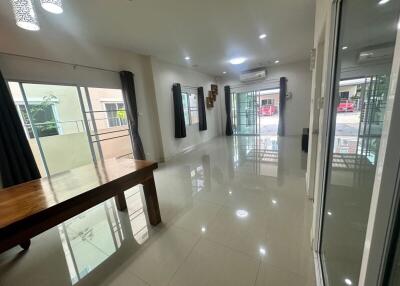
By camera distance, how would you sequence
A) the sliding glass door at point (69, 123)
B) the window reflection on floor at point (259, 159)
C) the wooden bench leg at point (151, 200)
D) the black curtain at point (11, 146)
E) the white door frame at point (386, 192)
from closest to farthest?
the white door frame at point (386, 192) → the wooden bench leg at point (151, 200) → the black curtain at point (11, 146) → the sliding glass door at point (69, 123) → the window reflection on floor at point (259, 159)

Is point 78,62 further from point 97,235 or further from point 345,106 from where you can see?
point 345,106

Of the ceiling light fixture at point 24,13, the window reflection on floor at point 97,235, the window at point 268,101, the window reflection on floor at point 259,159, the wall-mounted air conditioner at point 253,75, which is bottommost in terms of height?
the window reflection on floor at point 97,235

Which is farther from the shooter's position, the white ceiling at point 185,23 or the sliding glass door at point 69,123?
the sliding glass door at point 69,123

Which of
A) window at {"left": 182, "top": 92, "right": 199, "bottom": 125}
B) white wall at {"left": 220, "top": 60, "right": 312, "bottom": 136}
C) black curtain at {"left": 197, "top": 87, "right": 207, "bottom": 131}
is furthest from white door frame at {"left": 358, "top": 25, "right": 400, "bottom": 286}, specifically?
white wall at {"left": 220, "top": 60, "right": 312, "bottom": 136}

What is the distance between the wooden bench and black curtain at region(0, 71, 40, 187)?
890 millimetres

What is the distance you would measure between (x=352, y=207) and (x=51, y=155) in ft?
12.7

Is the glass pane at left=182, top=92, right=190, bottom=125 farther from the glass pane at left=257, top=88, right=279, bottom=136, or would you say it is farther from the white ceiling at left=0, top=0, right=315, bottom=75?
the glass pane at left=257, top=88, right=279, bottom=136

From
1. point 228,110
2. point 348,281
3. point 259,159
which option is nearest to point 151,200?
point 348,281

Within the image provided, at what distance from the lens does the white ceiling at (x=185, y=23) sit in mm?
2270

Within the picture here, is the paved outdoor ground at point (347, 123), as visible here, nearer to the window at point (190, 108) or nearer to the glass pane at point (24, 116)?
the glass pane at point (24, 116)

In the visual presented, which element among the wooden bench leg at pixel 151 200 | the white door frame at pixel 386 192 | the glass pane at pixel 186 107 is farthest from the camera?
the glass pane at pixel 186 107

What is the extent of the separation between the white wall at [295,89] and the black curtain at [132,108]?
198 inches

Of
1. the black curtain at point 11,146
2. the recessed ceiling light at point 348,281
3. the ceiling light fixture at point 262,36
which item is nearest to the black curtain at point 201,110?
the ceiling light fixture at point 262,36

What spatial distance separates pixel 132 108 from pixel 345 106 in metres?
3.75
